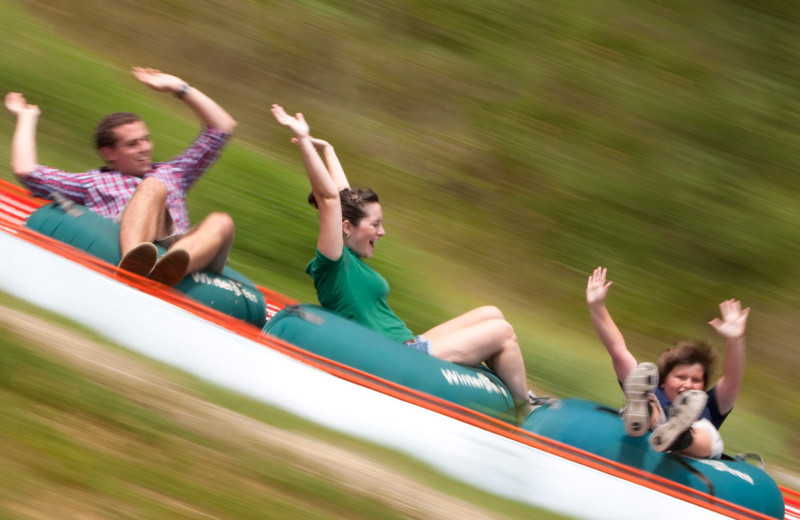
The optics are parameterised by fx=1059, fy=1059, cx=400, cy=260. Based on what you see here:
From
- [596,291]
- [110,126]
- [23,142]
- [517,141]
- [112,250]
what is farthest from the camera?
[517,141]

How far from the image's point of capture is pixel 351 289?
159 inches

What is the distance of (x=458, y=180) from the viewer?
8094 mm

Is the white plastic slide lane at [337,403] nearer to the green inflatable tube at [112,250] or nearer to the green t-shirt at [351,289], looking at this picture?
the green inflatable tube at [112,250]

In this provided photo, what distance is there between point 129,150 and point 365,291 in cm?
115

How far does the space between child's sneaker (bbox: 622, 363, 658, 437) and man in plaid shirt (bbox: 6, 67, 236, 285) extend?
5.39 feet

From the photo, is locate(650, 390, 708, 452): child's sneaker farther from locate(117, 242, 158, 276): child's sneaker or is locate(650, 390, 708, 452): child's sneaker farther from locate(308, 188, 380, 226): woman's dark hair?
locate(117, 242, 158, 276): child's sneaker

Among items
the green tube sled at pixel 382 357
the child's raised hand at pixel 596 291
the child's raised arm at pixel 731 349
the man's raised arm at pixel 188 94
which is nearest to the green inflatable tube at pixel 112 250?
the green tube sled at pixel 382 357

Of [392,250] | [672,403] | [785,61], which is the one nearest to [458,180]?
[392,250]

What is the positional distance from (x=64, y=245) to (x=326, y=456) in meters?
1.39

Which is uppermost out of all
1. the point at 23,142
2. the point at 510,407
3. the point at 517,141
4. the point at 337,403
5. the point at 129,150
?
the point at 517,141

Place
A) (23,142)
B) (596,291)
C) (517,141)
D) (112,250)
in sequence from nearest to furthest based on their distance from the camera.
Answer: (596,291) → (112,250) → (23,142) → (517,141)

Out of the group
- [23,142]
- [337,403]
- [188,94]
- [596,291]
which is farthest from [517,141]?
[337,403]

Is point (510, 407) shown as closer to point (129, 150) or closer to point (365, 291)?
point (365, 291)

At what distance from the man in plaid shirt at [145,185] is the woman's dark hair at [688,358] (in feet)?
5.70
